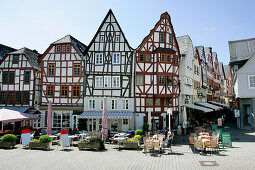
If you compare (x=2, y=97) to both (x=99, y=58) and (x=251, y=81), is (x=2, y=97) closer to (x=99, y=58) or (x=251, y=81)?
(x=99, y=58)

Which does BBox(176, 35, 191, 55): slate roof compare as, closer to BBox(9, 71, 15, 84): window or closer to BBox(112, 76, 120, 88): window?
BBox(112, 76, 120, 88): window

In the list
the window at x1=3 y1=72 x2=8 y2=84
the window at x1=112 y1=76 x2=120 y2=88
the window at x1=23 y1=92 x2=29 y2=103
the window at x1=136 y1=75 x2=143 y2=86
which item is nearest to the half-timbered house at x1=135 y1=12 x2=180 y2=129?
the window at x1=136 y1=75 x2=143 y2=86

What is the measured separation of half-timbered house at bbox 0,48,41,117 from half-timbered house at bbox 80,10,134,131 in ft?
22.1

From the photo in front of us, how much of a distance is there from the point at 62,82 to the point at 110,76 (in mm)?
6163

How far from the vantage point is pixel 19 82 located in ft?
89.5

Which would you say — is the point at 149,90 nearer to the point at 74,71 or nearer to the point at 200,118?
the point at 74,71

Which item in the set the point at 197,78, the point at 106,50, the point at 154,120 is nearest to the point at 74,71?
the point at 106,50

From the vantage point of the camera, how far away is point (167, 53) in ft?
86.0

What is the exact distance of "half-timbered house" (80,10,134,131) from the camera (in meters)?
25.7

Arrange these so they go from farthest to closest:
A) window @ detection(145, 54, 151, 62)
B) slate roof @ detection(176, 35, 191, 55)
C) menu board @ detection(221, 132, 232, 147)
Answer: slate roof @ detection(176, 35, 191, 55), window @ detection(145, 54, 151, 62), menu board @ detection(221, 132, 232, 147)

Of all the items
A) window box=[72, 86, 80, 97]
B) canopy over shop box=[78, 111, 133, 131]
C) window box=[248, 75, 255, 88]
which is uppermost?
window box=[248, 75, 255, 88]

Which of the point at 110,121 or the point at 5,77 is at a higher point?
the point at 5,77

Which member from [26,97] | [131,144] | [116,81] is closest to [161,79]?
[116,81]

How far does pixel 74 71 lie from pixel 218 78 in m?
39.8
